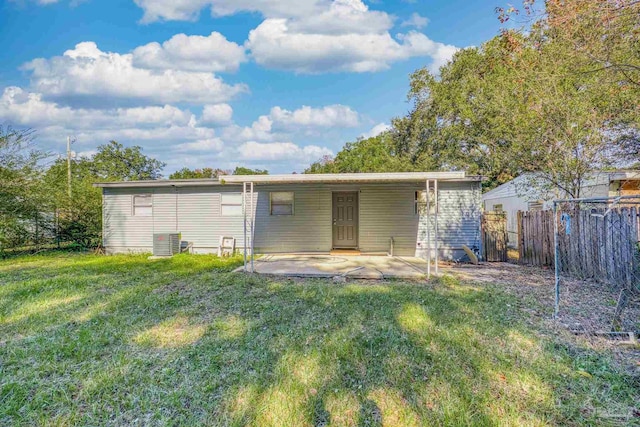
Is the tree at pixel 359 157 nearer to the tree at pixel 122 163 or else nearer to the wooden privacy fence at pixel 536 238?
the wooden privacy fence at pixel 536 238

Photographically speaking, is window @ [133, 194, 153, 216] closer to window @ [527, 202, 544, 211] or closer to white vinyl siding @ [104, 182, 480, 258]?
white vinyl siding @ [104, 182, 480, 258]

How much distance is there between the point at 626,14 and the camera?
4.10 meters

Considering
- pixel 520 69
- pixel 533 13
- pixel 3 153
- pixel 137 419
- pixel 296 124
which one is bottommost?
pixel 137 419

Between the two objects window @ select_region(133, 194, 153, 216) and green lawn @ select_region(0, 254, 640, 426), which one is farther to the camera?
window @ select_region(133, 194, 153, 216)

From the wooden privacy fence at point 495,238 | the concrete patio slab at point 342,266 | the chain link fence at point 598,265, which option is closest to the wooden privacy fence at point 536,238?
the wooden privacy fence at point 495,238

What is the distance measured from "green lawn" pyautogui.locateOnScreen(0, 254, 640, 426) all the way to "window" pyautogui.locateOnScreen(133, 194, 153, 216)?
18.8ft

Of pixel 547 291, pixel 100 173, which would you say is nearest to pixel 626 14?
pixel 547 291

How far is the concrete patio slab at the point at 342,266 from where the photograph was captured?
7.16m

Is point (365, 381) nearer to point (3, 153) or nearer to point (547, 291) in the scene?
point (547, 291)

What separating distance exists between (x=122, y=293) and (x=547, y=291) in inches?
301

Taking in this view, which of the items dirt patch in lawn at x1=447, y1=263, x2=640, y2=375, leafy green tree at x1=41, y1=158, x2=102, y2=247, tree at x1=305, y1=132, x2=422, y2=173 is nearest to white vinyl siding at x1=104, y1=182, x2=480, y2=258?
leafy green tree at x1=41, y1=158, x2=102, y2=247

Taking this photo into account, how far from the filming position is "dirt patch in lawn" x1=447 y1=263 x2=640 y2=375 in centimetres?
354

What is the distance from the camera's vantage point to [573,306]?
484 cm

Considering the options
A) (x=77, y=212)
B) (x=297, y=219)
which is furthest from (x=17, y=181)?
(x=297, y=219)
